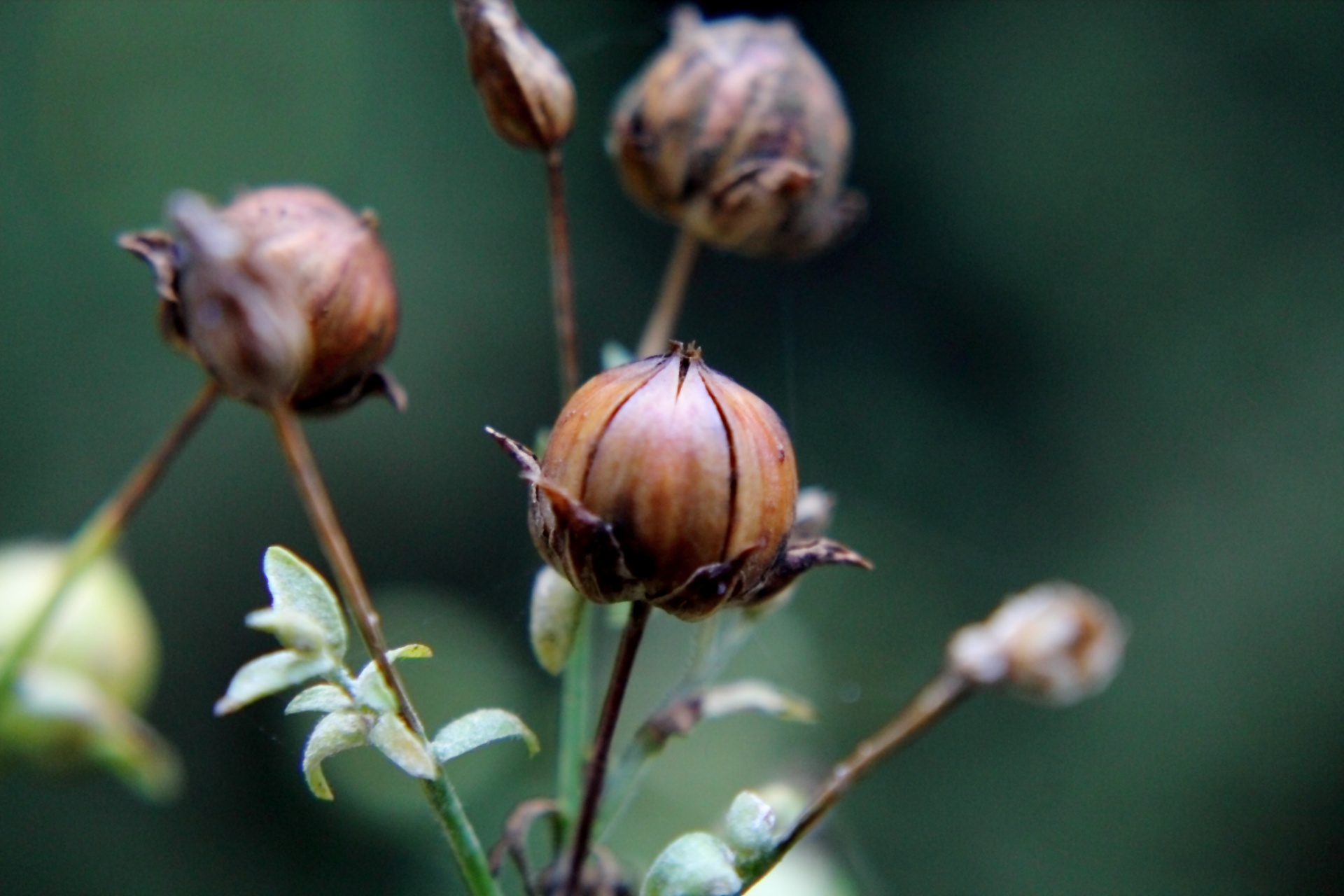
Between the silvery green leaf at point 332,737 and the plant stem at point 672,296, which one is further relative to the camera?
the plant stem at point 672,296

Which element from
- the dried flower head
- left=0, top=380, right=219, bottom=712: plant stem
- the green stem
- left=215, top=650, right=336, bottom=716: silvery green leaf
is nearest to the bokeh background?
the dried flower head

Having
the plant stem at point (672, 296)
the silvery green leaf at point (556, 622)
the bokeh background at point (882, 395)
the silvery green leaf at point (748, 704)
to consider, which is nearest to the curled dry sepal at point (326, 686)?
the silvery green leaf at point (556, 622)

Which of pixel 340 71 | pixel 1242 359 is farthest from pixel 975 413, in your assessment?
pixel 340 71

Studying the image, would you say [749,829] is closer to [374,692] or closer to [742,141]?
[374,692]

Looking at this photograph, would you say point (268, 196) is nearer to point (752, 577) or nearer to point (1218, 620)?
point (752, 577)

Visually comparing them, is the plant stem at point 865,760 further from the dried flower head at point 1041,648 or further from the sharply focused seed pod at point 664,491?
the sharply focused seed pod at point 664,491

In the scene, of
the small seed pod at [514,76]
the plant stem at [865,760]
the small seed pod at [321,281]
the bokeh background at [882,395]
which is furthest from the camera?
the bokeh background at [882,395]

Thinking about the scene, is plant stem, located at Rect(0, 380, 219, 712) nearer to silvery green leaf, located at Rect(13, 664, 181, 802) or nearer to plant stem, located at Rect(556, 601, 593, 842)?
silvery green leaf, located at Rect(13, 664, 181, 802)
